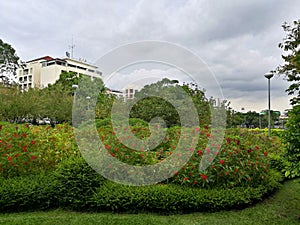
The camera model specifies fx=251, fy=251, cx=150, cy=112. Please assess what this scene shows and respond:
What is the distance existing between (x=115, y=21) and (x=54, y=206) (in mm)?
4095

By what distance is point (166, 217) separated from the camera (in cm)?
368

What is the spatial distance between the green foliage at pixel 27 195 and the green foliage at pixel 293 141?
360 cm

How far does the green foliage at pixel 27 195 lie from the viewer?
3.86 m

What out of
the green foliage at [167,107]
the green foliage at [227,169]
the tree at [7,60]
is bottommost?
the green foliage at [227,169]

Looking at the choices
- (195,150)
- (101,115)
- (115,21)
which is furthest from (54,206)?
(101,115)

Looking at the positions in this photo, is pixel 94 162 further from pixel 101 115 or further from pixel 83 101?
pixel 101 115

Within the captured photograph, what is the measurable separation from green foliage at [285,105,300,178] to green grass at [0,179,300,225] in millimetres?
745

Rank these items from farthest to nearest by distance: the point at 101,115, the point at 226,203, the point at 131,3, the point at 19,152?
the point at 101,115, the point at 131,3, the point at 19,152, the point at 226,203

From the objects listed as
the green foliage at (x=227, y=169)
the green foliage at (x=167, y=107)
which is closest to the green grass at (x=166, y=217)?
the green foliage at (x=227, y=169)

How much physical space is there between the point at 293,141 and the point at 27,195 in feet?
13.3

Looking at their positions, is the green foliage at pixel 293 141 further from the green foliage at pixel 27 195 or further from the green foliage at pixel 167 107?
the green foliage at pixel 167 107

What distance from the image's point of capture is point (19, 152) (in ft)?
14.2

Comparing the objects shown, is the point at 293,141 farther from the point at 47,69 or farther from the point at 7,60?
the point at 47,69

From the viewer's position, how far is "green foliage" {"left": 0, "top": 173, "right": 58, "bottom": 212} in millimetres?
3857
